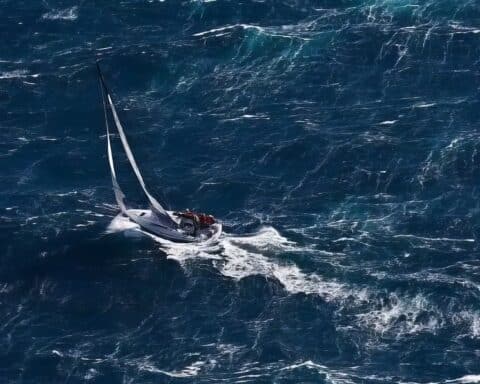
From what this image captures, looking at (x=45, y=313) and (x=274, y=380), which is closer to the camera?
(x=274, y=380)

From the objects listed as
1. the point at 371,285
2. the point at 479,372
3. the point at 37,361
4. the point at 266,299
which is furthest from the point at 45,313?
the point at 479,372

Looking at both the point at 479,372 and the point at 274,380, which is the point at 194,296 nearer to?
the point at 274,380

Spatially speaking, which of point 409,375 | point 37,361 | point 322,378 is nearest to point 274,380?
point 322,378

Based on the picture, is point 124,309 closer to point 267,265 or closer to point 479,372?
point 267,265

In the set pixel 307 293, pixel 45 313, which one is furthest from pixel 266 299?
pixel 45 313

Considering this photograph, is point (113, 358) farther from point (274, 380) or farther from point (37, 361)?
point (274, 380)

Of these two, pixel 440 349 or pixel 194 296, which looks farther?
pixel 194 296

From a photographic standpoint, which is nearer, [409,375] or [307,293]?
[409,375]
